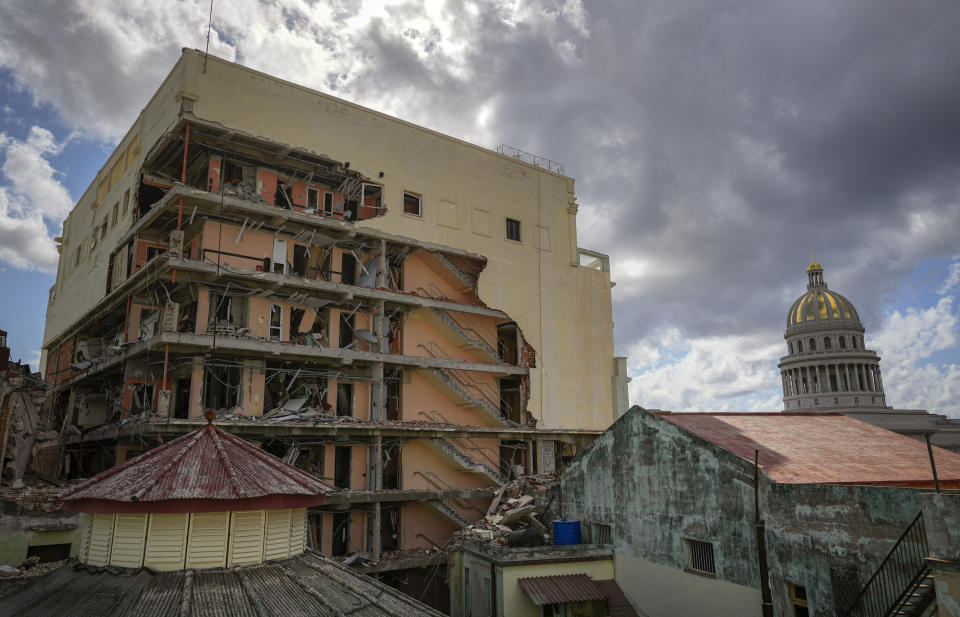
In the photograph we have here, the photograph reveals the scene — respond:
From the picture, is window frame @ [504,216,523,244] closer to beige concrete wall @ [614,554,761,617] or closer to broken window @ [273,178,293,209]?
broken window @ [273,178,293,209]

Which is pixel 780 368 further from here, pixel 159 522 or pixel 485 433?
pixel 159 522

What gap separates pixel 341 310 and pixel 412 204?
6932 millimetres

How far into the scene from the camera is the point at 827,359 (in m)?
92.8

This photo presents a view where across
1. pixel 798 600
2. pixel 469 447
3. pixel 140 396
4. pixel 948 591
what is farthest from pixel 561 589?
pixel 140 396

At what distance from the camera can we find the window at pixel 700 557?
1892 centimetres

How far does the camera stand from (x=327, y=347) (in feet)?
102

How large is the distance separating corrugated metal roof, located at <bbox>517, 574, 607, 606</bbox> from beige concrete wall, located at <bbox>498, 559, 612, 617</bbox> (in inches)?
7.3

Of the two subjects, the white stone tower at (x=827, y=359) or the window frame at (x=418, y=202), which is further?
the white stone tower at (x=827, y=359)

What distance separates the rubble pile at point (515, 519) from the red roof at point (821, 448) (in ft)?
23.3

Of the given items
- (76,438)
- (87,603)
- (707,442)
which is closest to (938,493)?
(707,442)

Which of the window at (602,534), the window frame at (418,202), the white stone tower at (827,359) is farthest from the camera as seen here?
the white stone tower at (827,359)

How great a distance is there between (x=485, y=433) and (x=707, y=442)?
16.2 metres

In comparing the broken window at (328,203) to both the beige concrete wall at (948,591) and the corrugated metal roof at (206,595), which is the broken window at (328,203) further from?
the beige concrete wall at (948,591)

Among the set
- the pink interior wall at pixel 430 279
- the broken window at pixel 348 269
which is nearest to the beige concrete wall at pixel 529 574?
the pink interior wall at pixel 430 279
